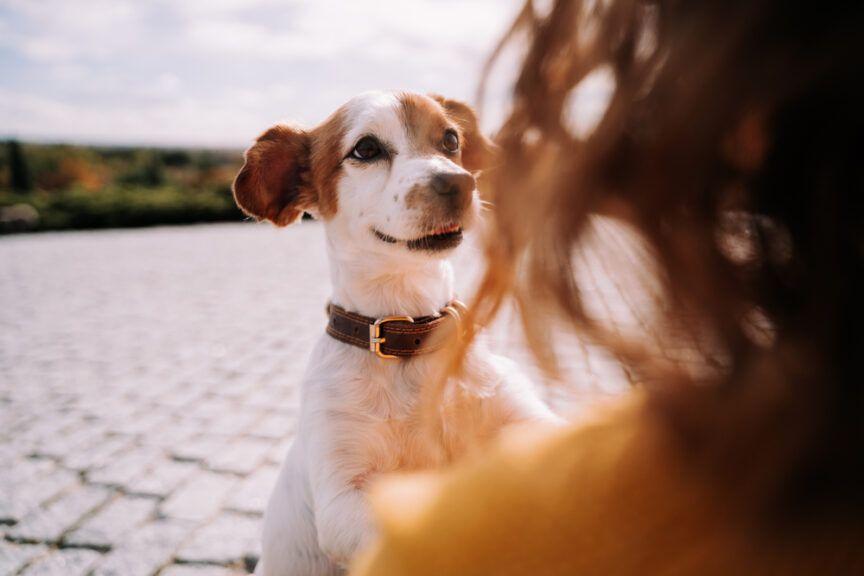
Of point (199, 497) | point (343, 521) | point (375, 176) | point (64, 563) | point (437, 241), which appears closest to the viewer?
point (343, 521)

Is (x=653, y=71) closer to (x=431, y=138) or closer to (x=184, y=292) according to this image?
(x=431, y=138)

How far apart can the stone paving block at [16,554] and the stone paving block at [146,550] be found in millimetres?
393

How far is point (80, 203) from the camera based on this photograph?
19.8 meters

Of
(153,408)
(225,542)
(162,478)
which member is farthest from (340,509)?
(153,408)

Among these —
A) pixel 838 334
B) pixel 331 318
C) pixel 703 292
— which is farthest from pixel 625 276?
pixel 331 318

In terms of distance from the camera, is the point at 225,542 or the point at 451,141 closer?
the point at 451,141

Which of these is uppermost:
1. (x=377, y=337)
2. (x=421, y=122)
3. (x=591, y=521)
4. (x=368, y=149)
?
(x=421, y=122)

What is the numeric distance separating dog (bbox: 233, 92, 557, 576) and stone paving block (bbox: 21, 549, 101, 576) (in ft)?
3.52

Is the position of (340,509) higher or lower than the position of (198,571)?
higher

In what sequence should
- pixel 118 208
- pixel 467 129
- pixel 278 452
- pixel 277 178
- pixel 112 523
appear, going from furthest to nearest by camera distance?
pixel 118 208
pixel 278 452
pixel 112 523
pixel 467 129
pixel 277 178

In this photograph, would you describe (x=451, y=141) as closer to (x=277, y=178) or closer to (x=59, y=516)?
(x=277, y=178)

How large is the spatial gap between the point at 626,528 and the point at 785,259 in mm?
351

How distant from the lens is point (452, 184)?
2.14 meters

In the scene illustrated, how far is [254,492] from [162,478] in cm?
67
